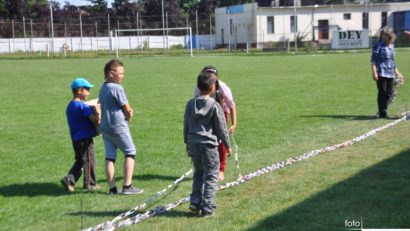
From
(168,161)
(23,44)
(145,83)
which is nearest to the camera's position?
(168,161)

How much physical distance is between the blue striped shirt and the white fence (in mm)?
54075

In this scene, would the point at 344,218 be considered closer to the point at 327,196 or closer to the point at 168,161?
the point at 327,196

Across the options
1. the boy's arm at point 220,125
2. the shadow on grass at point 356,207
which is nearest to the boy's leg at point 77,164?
the boy's arm at point 220,125

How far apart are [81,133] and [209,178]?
2267 mm

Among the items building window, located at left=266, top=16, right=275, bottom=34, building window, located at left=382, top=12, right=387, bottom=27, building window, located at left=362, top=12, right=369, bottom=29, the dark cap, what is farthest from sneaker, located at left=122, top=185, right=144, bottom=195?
building window, located at left=382, top=12, right=387, bottom=27

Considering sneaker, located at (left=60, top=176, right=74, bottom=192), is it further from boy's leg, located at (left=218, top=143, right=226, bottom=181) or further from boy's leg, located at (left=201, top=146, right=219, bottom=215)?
boy's leg, located at (left=201, top=146, right=219, bottom=215)

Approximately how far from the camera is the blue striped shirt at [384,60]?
13.3 metres

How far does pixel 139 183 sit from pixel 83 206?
1.24 meters

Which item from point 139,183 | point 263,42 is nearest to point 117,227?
point 139,183

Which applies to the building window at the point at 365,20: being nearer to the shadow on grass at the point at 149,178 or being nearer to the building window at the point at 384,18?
the building window at the point at 384,18

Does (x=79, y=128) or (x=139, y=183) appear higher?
(x=79, y=128)

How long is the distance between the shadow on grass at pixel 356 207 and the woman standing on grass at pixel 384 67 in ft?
19.0

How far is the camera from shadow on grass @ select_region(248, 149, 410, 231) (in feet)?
19.1

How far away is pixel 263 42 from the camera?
69.6 meters
